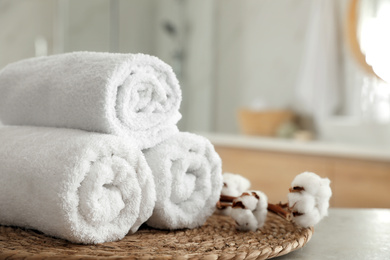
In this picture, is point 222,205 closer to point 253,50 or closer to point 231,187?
point 231,187

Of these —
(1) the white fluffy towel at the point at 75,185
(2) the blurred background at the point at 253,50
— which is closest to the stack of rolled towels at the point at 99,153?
(1) the white fluffy towel at the point at 75,185

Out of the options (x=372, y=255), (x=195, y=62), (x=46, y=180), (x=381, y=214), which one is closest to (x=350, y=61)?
(x=195, y=62)

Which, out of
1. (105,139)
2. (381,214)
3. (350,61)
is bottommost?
(381,214)

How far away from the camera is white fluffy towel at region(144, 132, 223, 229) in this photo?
600 millimetres

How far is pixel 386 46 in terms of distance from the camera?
6.25ft

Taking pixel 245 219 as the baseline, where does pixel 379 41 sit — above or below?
above

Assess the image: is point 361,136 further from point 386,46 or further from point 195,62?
point 195,62

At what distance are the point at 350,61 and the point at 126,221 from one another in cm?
171

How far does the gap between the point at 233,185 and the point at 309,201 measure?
0.45 ft

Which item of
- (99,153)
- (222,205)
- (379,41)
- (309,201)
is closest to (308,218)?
(309,201)

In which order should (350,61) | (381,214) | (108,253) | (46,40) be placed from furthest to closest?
1. (46,40)
2. (350,61)
3. (381,214)
4. (108,253)

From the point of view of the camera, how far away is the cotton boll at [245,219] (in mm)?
599

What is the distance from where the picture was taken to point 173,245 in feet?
1.74

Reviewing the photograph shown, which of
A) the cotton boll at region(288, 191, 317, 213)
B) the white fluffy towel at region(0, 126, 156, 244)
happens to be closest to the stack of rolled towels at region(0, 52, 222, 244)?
the white fluffy towel at region(0, 126, 156, 244)
